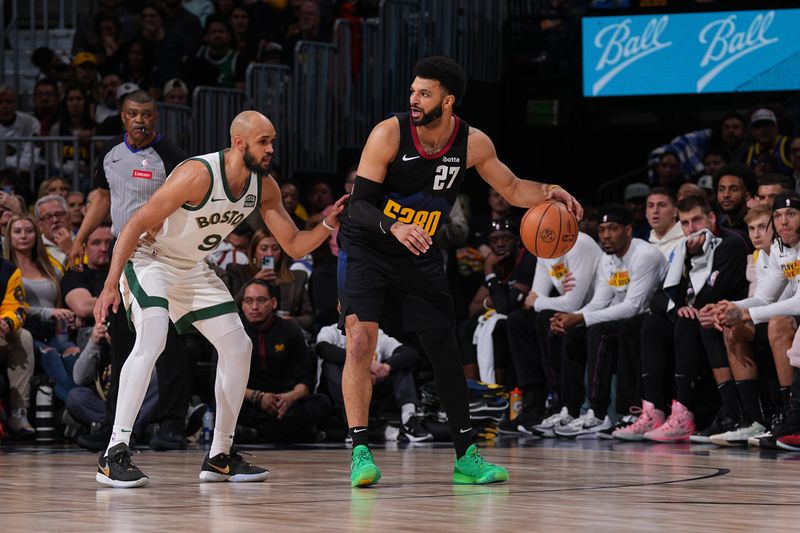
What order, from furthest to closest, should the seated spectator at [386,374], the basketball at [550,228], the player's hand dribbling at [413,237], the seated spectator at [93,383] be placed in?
the seated spectator at [386,374]
the seated spectator at [93,383]
the basketball at [550,228]
the player's hand dribbling at [413,237]

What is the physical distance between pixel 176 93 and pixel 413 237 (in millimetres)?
7768

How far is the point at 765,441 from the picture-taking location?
7.95m

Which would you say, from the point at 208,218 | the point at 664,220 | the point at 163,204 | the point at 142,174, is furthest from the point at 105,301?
the point at 664,220

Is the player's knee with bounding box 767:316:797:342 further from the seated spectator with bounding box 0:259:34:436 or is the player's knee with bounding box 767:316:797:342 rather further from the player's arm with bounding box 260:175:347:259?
the seated spectator with bounding box 0:259:34:436

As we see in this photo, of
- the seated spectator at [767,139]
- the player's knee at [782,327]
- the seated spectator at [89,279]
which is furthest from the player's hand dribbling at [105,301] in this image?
the seated spectator at [767,139]

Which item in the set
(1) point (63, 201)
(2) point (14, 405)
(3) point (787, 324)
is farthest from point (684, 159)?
A: (2) point (14, 405)

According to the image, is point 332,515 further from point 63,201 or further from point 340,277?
point 63,201

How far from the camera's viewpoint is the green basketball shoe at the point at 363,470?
539cm

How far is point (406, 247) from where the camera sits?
5492 mm

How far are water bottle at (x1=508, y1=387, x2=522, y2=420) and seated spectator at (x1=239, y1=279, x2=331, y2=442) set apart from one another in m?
1.64

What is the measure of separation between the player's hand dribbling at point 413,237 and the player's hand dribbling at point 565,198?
825 mm

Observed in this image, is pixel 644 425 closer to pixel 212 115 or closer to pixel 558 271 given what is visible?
pixel 558 271

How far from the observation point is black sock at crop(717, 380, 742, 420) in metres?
8.47

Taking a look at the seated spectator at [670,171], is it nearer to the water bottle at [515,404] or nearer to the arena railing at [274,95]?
the water bottle at [515,404]
